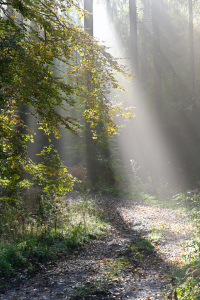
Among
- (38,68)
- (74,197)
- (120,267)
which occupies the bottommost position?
(120,267)

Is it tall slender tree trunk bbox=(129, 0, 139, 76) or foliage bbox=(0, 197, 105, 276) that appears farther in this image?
tall slender tree trunk bbox=(129, 0, 139, 76)

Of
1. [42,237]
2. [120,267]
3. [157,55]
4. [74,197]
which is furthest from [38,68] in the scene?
[157,55]

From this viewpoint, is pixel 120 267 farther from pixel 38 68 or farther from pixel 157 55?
pixel 157 55

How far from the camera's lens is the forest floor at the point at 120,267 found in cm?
400

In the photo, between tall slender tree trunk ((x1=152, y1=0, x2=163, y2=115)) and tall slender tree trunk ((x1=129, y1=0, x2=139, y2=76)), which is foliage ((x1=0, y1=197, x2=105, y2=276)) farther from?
tall slender tree trunk ((x1=129, y1=0, x2=139, y2=76))

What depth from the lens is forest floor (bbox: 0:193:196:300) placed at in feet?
13.1

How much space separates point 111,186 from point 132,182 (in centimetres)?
120

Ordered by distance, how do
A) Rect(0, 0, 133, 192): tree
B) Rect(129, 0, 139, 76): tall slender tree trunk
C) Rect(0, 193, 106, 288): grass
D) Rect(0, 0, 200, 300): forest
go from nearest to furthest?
1. Rect(0, 0, 200, 300): forest
2. Rect(0, 0, 133, 192): tree
3. Rect(0, 193, 106, 288): grass
4. Rect(129, 0, 139, 76): tall slender tree trunk

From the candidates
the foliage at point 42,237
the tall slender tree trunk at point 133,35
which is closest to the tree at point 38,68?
the foliage at point 42,237

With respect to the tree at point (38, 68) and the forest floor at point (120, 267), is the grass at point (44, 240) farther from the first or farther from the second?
the tree at point (38, 68)

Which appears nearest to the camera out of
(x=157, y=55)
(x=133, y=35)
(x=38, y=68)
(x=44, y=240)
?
(x=38, y=68)

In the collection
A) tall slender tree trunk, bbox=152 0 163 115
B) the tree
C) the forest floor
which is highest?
tall slender tree trunk, bbox=152 0 163 115

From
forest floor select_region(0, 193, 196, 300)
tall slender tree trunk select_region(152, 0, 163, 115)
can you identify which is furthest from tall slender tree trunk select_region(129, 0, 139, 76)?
forest floor select_region(0, 193, 196, 300)

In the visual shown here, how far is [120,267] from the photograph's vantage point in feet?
16.7
